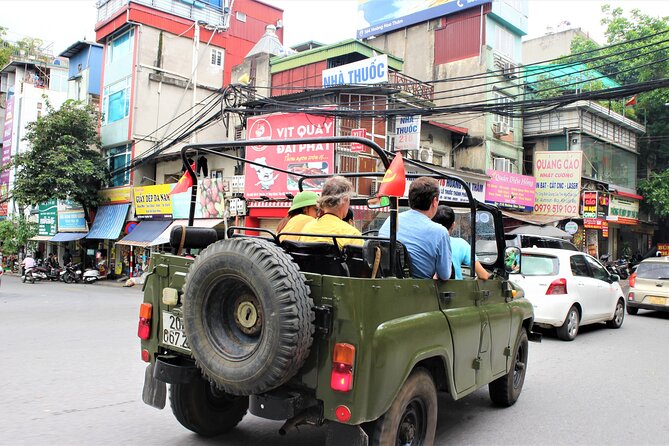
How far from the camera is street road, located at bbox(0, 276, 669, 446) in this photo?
4066mm

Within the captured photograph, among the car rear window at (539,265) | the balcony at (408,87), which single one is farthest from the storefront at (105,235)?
the car rear window at (539,265)

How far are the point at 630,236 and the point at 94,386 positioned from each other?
28831 millimetres

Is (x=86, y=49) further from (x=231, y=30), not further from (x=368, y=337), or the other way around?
(x=368, y=337)

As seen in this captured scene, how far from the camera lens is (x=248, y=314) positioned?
2.95 m

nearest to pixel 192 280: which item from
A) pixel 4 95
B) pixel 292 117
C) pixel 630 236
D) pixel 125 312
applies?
pixel 125 312

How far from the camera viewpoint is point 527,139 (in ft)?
82.3

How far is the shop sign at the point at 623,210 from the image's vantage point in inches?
944

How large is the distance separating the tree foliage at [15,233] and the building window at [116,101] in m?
6.80

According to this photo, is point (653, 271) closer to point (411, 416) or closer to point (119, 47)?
point (411, 416)

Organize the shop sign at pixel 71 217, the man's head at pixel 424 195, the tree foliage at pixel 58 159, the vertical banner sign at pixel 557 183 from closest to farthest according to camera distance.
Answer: the man's head at pixel 424 195 → the vertical banner sign at pixel 557 183 → the tree foliage at pixel 58 159 → the shop sign at pixel 71 217

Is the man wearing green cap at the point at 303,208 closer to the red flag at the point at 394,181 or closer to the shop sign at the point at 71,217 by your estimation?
the red flag at the point at 394,181

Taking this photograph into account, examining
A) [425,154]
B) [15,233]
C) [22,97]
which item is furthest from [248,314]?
[22,97]

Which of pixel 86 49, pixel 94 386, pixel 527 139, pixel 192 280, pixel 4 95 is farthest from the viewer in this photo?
pixel 4 95

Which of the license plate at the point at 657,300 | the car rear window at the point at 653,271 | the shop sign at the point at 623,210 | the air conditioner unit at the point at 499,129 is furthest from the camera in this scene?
the shop sign at the point at 623,210
